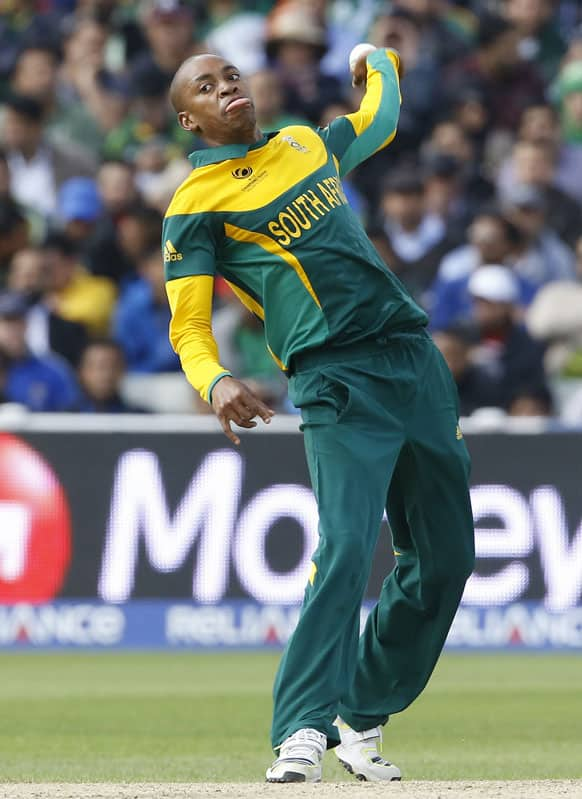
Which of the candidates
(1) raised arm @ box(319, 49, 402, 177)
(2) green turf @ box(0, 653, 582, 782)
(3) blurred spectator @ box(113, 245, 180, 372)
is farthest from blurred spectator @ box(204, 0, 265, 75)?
(1) raised arm @ box(319, 49, 402, 177)

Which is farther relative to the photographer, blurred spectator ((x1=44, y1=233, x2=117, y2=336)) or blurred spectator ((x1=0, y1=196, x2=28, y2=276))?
blurred spectator ((x1=0, y1=196, x2=28, y2=276))

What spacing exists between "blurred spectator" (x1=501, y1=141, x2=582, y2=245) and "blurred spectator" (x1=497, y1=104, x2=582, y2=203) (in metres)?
0.18

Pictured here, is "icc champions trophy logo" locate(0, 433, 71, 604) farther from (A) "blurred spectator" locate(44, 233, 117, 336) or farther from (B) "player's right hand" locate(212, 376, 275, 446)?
(B) "player's right hand" locate(212, 376, 275, 446)

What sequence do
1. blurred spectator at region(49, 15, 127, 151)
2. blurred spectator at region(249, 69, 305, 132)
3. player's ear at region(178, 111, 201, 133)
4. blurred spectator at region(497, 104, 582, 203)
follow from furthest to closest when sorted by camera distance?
blurred spectator at region(49, 15, 127, 151) → blurred spectator at region(497, 104, 582, 203) → blurred spectator at region(249, 69, 305, 132) → player's ear at region(178, 111, 201, 133)

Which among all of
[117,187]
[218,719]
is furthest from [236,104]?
[117,187]

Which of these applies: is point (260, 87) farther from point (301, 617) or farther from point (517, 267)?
point (301, 617)

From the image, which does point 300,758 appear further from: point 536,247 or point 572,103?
point 572,103

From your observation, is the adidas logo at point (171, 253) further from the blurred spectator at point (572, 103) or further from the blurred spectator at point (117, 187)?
the blurred spectator at point (572, 103)

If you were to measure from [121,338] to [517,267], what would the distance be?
2982mm

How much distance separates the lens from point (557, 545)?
10664 mm

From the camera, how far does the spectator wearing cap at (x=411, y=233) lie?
1252cm

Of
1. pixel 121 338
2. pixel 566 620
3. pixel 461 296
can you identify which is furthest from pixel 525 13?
pixel 566 620

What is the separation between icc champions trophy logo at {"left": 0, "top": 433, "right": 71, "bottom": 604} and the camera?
1070 centimetres

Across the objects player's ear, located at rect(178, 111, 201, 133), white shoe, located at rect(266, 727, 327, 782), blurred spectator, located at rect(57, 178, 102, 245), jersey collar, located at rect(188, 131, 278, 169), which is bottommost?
white shoe, located at rect(266, 727, 327, 782)
